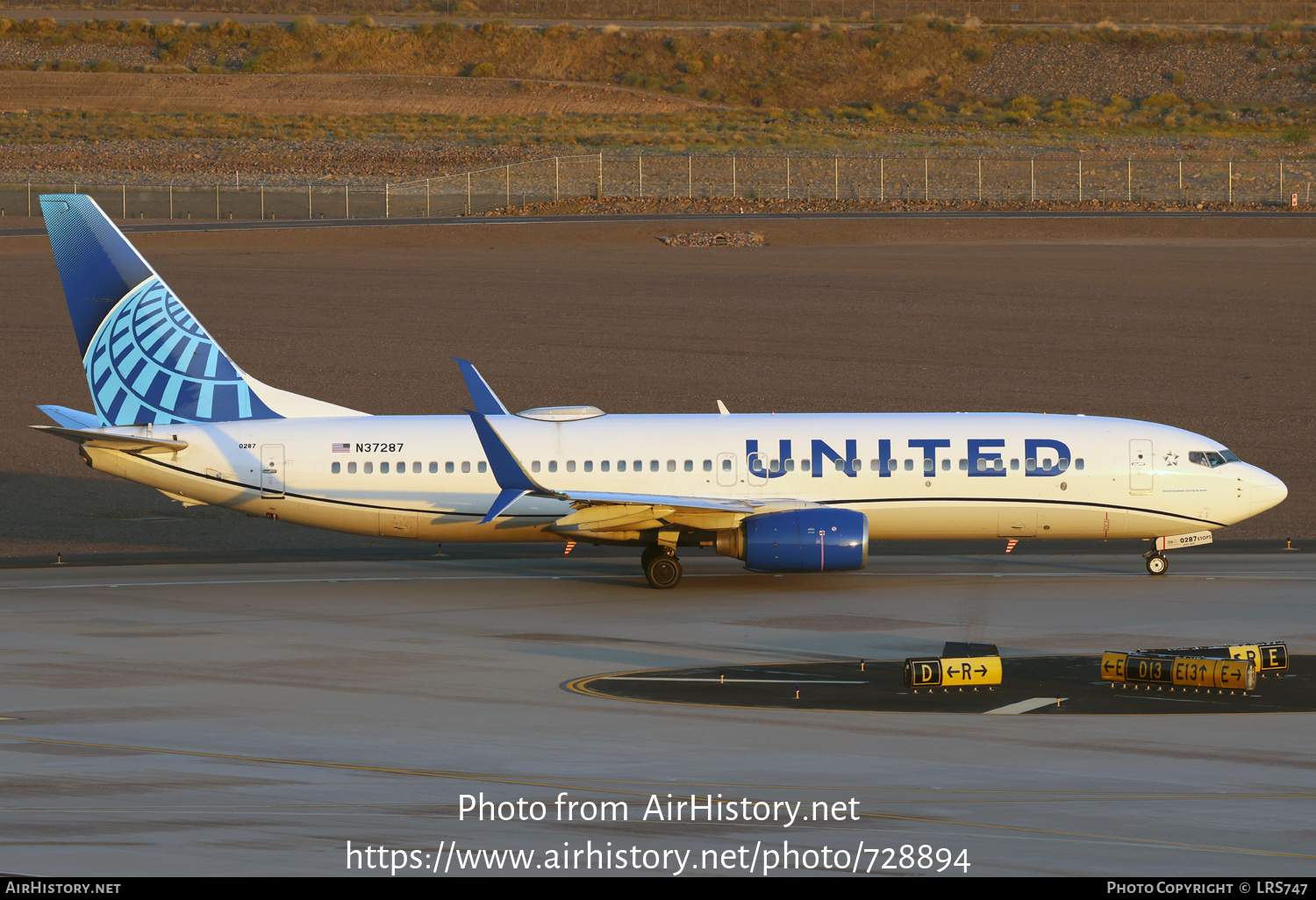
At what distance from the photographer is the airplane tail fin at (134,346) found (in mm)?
42250

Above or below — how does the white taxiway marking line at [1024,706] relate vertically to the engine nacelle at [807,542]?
below

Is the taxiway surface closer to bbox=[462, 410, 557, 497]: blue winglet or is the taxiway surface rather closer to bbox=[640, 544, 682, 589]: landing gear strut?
bbox=[640, 544, 682, 589]: landing gear strut

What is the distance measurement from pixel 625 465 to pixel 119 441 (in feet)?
38.9

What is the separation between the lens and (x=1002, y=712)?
89.1 ft

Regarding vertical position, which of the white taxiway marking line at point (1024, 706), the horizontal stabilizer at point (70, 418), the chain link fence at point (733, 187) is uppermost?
the chain link fence at point (733, 187)

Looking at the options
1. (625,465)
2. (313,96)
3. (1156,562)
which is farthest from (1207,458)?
(313,96)

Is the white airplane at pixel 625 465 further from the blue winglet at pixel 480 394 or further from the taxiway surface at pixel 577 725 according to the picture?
Answer: the taxiway surface at pixel 577 725

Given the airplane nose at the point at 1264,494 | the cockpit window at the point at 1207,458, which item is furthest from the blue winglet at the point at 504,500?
the airplane nose at the point at 1264,494

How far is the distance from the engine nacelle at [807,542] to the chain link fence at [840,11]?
511ft

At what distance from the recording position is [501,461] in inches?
1486

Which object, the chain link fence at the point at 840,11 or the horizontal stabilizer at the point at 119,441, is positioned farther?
the chain link fence at the point at 840,11

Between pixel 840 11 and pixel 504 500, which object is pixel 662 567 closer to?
pixel 504 500
